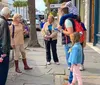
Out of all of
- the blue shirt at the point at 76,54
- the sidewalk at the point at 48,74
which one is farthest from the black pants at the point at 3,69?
the blue shirt at the point at 76,54

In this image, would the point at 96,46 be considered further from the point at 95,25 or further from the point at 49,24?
the point at 49,24

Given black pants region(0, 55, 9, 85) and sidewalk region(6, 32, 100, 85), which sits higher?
black pants region(0, 55, 9, 85)

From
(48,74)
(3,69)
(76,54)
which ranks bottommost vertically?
(48,74)

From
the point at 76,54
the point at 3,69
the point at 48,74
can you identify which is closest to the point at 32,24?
the point at 48,74

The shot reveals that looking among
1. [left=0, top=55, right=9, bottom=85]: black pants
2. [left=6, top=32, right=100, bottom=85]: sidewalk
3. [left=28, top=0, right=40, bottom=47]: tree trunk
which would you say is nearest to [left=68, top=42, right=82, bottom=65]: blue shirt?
[left=6, top=32, right=100, bottom=85]: sidewalk

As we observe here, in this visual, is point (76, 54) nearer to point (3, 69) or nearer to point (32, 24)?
point (3, 69)

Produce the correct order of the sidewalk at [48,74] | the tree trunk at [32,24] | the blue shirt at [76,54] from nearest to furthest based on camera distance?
the blue shirt at [76,54] < the sidewalk at [48,74] < the tree trunk at [32,24]

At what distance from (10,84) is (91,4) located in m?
11.4

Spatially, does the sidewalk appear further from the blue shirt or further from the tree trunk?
the tree trunk

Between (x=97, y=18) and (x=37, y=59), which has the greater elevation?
(x=97, y=18)

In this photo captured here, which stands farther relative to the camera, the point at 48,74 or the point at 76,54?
the point at 48,74

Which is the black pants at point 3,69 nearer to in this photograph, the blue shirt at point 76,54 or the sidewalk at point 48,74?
the sidewalk at point 48,74

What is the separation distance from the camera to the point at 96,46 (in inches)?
620

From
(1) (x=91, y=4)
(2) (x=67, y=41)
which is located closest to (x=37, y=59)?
(2) (x=67, y=41)
